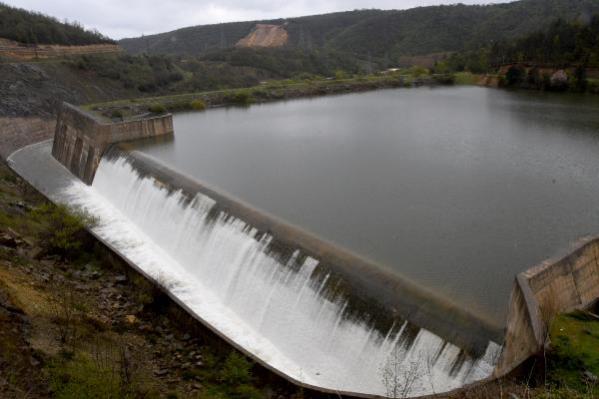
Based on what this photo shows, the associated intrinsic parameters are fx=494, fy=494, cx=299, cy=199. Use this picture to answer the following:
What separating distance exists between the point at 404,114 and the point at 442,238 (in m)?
16.2

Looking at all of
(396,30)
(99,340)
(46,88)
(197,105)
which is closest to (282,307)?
(99,340)

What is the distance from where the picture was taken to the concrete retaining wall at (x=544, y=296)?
6.29m

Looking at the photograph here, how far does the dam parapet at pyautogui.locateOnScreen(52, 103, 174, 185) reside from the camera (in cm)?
1923

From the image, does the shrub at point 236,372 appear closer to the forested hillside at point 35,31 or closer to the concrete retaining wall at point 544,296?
the concrete retaining wall at point 544,296

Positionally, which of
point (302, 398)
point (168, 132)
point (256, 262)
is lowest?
point (302, 398)

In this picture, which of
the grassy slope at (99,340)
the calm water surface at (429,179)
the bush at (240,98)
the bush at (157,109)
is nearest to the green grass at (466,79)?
the calm water surface at (429,179)

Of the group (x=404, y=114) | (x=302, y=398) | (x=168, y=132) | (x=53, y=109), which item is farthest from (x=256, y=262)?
(x=53, y=109)

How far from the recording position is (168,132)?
22922 millimetres

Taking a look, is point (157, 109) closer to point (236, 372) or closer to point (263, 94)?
point (263, 94)

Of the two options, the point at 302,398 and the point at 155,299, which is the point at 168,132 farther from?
the point at 302,398

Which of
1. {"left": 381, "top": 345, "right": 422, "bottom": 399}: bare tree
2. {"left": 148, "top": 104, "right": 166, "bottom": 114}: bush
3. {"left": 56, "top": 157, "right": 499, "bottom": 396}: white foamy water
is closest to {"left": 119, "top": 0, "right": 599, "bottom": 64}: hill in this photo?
{"left": 148, "top": 104, "right": 166, "bottom": 114}: bush

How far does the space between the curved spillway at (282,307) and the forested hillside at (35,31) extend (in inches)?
1138

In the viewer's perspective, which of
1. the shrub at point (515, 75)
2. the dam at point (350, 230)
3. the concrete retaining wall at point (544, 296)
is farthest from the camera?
the shrub at point (515, 75)

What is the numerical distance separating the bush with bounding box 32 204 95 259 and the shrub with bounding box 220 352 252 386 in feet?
20.7
